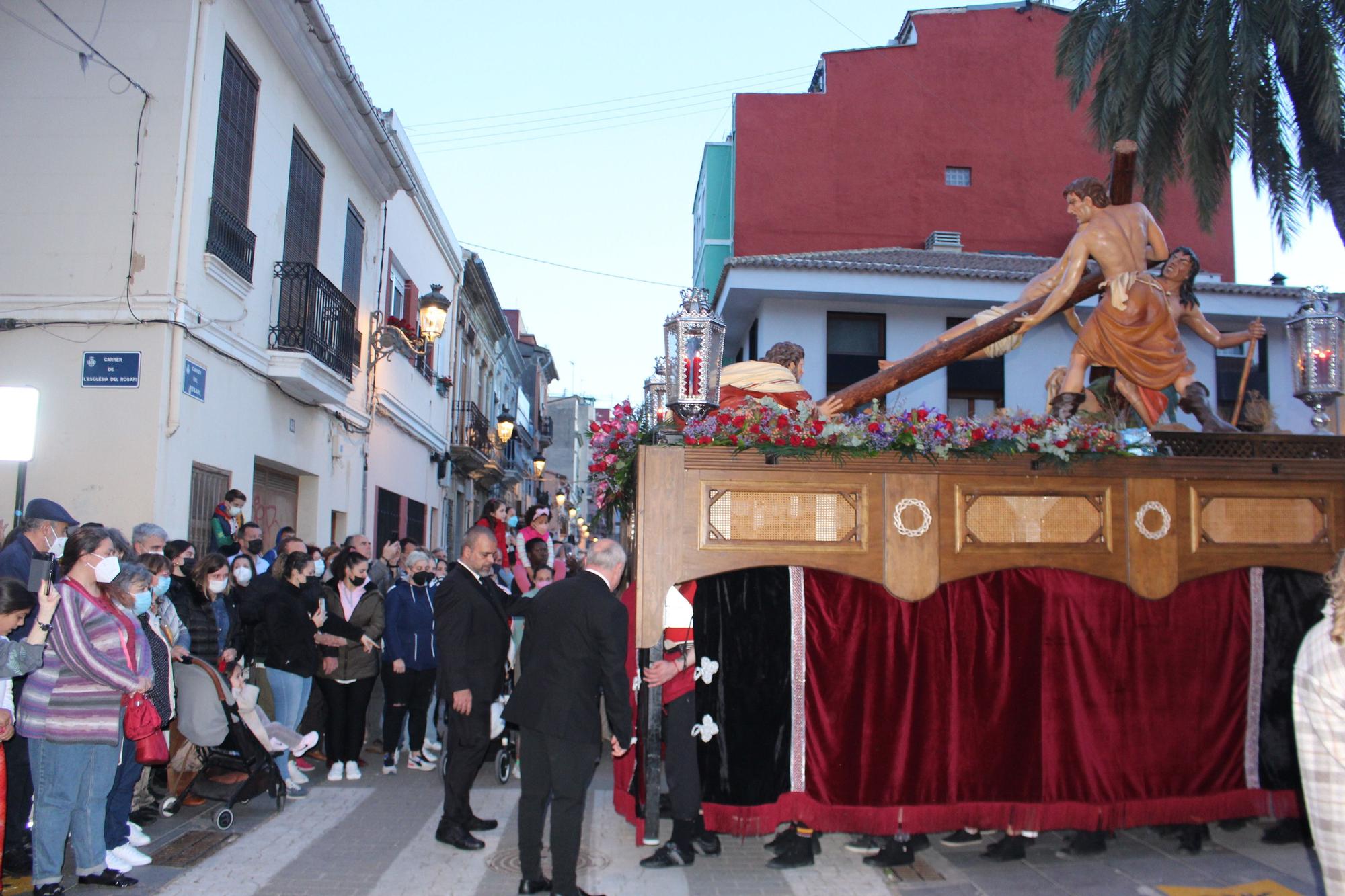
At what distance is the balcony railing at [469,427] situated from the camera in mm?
23578

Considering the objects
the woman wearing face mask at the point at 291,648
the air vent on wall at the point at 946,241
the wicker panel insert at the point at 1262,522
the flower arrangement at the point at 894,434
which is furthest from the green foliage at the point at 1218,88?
the woman wearing face mask at the point at 291,648

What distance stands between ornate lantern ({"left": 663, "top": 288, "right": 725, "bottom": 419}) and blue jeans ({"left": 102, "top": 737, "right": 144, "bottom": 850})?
334 cm

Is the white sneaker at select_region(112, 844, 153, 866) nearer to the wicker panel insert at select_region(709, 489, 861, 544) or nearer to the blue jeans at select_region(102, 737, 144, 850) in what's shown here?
the blue jeans at select_region(102, 737, 144, 850)

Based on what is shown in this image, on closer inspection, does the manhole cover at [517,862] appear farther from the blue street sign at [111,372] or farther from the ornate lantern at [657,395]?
the blue street sign at [111,372]

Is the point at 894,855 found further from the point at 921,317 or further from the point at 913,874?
the point at 921,317

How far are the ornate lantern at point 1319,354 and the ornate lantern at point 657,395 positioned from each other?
386 cm

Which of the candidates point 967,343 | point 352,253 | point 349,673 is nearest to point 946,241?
point 352,253

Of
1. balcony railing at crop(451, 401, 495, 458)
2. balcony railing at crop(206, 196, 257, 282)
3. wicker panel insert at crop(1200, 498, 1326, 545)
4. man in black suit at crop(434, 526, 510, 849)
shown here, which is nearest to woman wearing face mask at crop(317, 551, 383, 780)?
man in black suit at crop(434, 526, 510, 849)

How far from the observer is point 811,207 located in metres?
20.1

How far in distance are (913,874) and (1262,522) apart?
9.26 ft

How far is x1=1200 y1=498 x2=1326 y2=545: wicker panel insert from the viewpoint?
578cm

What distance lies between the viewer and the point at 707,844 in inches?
227

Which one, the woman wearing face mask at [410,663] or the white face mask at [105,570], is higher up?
the white face mask at [105,570]

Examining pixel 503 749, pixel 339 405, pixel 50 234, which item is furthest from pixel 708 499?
pixel 339 405
